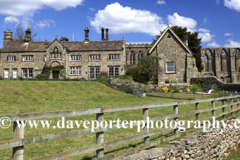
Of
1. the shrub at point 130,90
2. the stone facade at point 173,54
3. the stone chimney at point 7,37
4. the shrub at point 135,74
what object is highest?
the stone chimney at point 7,37

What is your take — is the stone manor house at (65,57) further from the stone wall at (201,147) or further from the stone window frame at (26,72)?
the stone wall at (201,147)

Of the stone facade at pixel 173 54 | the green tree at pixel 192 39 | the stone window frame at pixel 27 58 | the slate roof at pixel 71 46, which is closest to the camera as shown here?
the stone facade at pixel 173 54

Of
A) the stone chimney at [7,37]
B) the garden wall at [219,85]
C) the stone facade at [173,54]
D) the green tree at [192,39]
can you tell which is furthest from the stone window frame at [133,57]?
the stone chimney at [7,37]

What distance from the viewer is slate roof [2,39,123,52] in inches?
1864

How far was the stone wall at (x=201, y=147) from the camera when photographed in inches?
214

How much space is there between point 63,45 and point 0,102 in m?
30.8

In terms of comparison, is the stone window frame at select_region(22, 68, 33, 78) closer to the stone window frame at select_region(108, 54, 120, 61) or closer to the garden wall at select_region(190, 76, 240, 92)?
the stone window frame at select_region(108, 54, 120, 61)

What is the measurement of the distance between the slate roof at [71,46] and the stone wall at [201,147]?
38.3 m

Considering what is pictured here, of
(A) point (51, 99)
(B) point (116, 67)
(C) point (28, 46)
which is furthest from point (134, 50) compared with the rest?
(A) point (51, 99)

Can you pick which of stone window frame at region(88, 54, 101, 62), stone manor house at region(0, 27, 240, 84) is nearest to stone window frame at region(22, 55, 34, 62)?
stone manor house at region(0, 27, 240, 84)

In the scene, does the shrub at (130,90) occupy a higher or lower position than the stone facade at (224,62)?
lower

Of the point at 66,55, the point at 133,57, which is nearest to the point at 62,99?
the point at 66,55

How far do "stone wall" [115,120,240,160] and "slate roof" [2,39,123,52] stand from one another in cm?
3833

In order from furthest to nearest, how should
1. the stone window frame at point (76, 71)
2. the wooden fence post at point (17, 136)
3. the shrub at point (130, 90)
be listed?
the stone window frame at point (76, 71)
the shrub at point (130, 90)
the wooden fence post at point (17, 136)
